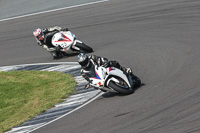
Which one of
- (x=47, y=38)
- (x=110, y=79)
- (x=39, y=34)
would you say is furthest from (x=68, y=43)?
(x=110, y=79)

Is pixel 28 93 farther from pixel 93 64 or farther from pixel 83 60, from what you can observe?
pixel 83 60

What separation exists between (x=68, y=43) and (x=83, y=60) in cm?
644

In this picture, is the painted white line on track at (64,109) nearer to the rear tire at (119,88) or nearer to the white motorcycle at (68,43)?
the rear tire at (119,88)

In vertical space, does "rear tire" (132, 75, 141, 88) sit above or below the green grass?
above

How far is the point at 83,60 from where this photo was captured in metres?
12.2

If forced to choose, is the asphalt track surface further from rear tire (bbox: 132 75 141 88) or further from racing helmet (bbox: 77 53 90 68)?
racing helmet (bbox: 77 53 90 68)

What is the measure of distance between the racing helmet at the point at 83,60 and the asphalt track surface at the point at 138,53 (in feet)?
3.90

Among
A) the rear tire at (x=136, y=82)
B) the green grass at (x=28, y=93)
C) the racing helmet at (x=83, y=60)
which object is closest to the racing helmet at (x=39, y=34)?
the green grass at (x=28, y=93)

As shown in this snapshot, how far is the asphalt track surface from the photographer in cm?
1015

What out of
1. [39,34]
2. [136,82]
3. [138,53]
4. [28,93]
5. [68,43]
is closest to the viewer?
[136,82]

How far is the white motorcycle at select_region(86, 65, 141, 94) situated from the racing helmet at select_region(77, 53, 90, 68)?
238 millimetres

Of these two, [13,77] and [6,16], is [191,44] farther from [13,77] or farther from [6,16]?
[6,16]

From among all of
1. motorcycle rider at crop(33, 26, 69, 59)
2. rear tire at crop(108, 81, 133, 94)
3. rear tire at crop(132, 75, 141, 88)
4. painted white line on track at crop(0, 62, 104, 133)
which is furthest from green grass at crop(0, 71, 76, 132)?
rear tire at crop(132, 75, 141, 88)

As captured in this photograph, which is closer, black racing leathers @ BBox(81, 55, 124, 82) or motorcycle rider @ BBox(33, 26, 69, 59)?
black racing leathers @ BBox(81, 55, 124, 82)
